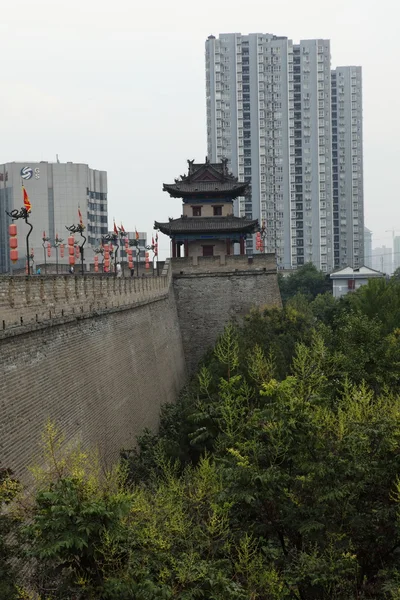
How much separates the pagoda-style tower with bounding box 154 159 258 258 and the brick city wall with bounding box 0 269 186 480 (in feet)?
27.4

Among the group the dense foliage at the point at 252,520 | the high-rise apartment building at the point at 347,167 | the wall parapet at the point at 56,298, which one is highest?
the high-rise apartment building at the point at 347,167

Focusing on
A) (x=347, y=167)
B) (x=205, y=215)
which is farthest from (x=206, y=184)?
(x=347, y=167)

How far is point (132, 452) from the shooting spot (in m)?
13.7

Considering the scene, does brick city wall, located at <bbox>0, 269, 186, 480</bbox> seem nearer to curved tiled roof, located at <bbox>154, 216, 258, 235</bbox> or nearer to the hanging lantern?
the hanging lantern

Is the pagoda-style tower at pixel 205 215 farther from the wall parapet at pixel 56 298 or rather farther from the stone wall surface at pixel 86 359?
the wall parapet at pixel 56 298

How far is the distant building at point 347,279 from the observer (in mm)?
51062

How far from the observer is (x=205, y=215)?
28562mm

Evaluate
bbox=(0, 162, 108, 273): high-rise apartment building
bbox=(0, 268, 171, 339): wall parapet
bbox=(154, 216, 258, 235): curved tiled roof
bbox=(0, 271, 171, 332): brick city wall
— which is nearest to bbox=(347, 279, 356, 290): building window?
bbox=(0, 162, 108, 273): high-rise apartment building

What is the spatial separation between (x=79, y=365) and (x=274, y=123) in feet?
191

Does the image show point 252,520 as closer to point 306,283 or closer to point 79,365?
point 79,365

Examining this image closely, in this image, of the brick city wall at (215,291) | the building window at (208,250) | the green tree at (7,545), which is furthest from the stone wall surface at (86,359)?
the building window at (208,250)

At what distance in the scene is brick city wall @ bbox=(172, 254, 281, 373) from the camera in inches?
1014

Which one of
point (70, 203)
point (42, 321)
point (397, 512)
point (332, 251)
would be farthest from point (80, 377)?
point (332, 251)

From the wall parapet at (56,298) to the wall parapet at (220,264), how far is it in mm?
8094
